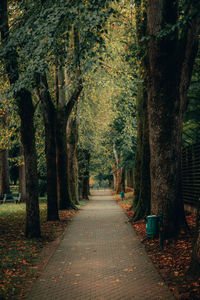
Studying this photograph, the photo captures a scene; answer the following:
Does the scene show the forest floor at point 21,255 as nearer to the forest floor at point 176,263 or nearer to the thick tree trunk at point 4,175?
the forest floor at point 176,263

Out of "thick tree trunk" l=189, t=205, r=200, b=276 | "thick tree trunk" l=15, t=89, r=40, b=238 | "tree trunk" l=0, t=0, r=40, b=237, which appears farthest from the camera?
"thick tree trunk" l=15, t=89, r=40, b=238

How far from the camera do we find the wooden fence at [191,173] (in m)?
13.1

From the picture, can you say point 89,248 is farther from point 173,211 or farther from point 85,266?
point 173,211

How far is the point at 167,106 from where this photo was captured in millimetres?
8977

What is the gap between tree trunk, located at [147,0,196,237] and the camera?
886cm

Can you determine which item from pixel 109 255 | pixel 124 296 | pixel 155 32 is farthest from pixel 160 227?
pixel 155 32

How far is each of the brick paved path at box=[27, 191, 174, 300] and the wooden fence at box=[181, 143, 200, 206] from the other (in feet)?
13.2

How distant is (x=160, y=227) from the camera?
861 centimetres

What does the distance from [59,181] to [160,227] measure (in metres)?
11.3

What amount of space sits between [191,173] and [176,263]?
24.8 feet

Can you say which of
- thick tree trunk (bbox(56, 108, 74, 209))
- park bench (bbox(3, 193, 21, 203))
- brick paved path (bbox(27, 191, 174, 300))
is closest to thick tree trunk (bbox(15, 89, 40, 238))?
brick paved path (bbox(27, 191, 174, 300))

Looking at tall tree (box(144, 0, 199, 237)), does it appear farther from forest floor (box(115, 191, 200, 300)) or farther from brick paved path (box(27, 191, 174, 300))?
brick paved path (box(27, 191, 174, 300))

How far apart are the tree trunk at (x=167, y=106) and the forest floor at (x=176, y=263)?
0.52 metres

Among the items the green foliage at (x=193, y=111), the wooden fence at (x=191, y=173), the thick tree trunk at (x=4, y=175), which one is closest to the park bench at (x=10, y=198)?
the thick tree trunk at (x=4, y=175)
